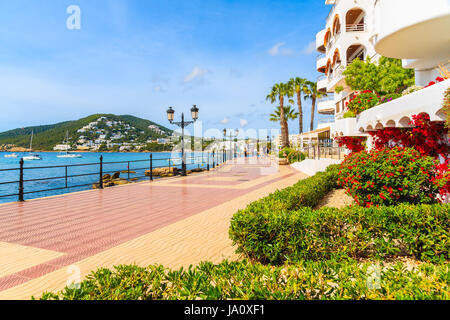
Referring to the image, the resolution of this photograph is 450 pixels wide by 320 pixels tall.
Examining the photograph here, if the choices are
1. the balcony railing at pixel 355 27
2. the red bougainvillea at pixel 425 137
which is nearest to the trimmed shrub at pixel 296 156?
the balcony railing at pixel 355 27

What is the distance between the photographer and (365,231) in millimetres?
3855

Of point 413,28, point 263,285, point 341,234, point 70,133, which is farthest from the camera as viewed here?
point 70,133

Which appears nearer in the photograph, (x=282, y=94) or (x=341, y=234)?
(x=341, y=234)

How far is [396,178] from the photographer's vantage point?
5.89 m

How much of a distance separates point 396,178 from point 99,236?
6.30 m

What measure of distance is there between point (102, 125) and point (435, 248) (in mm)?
104965

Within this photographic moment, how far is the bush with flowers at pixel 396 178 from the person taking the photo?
5.79m

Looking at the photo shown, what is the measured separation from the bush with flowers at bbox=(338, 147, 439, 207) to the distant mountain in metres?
77.5

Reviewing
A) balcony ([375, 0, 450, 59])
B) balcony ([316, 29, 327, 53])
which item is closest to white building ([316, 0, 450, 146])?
balcony ([375, 0, 450, 59])

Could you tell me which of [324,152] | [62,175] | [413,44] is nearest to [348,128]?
[413,44]

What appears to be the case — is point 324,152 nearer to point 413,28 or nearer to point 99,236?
point 413,28

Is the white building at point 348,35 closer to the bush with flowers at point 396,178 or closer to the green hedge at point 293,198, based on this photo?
the green hedge at point 293,198
